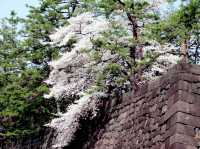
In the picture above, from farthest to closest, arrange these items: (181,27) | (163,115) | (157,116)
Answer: (181,27) < (157,116) < (163,115)

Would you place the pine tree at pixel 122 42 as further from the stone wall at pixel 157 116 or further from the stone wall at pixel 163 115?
the stone wall at pixel 163 115

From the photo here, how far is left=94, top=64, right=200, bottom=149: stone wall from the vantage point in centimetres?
879

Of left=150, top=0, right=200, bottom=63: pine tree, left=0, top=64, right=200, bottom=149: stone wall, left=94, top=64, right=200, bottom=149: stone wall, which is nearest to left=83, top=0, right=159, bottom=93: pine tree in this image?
left=150, top=0, right=200, bottom=63: pine tree

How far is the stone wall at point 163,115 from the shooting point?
346 inches

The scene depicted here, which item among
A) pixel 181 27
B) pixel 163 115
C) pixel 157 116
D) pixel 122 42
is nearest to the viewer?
pixel 163 115

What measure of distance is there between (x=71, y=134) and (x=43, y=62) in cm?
621

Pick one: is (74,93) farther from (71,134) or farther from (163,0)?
(163,0)

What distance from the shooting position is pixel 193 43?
53.2 ft

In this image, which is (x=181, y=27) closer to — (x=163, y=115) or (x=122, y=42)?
(x=122, y=42)

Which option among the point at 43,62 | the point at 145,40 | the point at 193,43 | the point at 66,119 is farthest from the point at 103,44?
the point at 43,62

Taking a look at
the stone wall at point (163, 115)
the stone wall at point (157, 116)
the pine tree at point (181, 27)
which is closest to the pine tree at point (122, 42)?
the pine tree at point (181, 27)

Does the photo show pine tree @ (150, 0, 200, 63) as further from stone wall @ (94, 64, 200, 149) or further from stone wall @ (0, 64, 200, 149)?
stone wall @ (94, 64, 200, 149)

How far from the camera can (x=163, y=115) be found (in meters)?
9.51

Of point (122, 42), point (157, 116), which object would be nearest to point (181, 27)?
point (122, 42)
